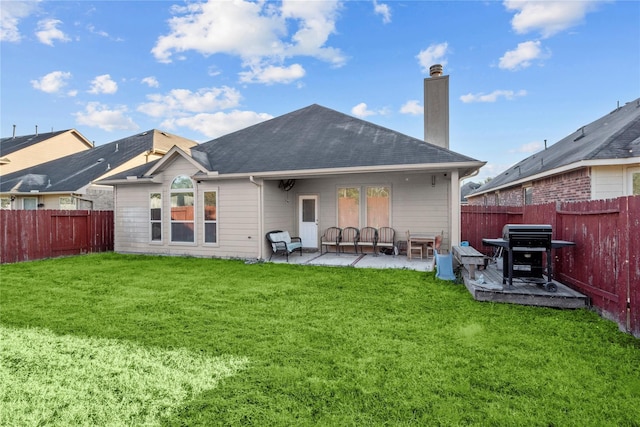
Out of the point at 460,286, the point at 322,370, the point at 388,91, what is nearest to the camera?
the point at 322,370

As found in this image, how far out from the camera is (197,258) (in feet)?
32.6

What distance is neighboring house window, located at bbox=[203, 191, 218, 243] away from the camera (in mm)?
10039

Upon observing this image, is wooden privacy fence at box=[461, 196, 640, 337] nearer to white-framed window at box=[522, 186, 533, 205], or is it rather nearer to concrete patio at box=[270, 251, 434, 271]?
concrete patio at box=[270, 251, 434, 271]

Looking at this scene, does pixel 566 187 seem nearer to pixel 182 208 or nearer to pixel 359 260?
pixel 359 260

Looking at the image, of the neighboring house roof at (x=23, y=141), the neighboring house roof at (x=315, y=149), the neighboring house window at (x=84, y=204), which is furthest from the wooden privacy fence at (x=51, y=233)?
the neighboring house roof at (x=23, y=141)

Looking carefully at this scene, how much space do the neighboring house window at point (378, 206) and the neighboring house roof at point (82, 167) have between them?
14.9 metres

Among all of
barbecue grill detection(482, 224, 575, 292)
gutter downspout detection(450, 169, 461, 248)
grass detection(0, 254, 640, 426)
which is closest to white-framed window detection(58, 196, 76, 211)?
grass detection(0, 254, 640, 426)

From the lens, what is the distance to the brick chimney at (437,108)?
37.1 ft

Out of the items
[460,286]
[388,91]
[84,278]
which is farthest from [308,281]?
[388,91]

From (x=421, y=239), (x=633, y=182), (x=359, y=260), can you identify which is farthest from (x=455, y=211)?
(x=633, y=182)

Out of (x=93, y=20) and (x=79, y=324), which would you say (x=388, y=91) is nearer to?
(x=93, y=20)

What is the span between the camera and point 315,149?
10.2 m

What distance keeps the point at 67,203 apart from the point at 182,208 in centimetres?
1077

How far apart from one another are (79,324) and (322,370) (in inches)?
138
